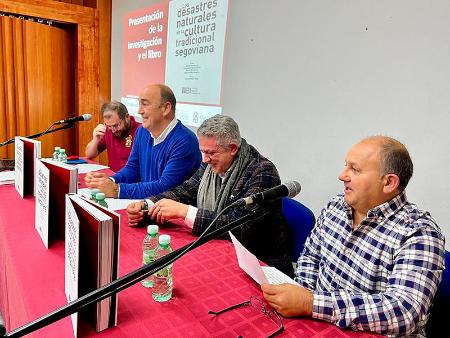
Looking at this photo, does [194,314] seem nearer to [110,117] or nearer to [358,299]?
[358,299]

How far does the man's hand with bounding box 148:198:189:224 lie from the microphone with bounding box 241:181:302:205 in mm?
654

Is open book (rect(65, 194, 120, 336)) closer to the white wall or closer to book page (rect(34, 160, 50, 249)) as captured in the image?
book page (rect(34, 160, 50, 249))

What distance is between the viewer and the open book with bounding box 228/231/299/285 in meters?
0.97

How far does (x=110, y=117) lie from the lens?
287cm

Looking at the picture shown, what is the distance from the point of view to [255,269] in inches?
39.3

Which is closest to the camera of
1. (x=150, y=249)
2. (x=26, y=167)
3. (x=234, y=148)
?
(x=150, y=249)

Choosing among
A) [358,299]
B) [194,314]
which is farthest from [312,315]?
[194,314]

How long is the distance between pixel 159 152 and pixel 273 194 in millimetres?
1503

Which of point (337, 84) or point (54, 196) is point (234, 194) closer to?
point (54, 196)

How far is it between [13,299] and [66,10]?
3908 millimetres

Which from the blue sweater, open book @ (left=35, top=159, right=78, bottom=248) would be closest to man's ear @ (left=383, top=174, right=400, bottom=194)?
open book @ (left=35, top=159, right=78, bottom=248)

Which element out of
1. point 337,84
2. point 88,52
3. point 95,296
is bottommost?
point 95,296

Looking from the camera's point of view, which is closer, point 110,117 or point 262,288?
point 262,288

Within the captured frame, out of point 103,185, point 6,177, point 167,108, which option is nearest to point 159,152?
point 167,108
